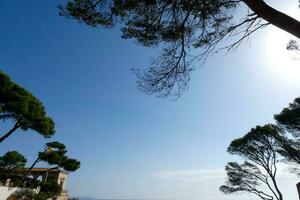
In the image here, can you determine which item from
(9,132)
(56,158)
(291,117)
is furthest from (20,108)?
(291,117)

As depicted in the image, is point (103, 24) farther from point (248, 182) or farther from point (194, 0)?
point (248, 182)

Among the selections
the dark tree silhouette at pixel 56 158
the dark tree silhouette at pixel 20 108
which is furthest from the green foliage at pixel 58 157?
the dark tree silhouette at pixel 20 108

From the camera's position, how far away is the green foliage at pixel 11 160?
16.8 meters

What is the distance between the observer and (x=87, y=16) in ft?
17.7

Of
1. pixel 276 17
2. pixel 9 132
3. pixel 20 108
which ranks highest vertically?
pixel 20 108

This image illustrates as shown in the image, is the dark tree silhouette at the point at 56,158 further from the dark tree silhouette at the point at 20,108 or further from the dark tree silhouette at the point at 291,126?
the dark tree silhouette at the point at 291,126

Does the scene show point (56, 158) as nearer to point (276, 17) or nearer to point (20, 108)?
point (20, 108)

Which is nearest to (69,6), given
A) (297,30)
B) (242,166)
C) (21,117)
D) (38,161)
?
(297,30)

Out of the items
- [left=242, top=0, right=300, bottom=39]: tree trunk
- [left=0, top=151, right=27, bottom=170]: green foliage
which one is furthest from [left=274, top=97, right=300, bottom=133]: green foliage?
[left=0, top=151, right=27, bottom=170]: green foliage

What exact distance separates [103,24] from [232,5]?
269 centimetres

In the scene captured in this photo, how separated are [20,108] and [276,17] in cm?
1003

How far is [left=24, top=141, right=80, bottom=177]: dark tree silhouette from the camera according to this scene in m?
16.3

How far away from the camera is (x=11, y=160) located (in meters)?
16.9

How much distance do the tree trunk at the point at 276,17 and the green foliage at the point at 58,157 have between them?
15.9 m
